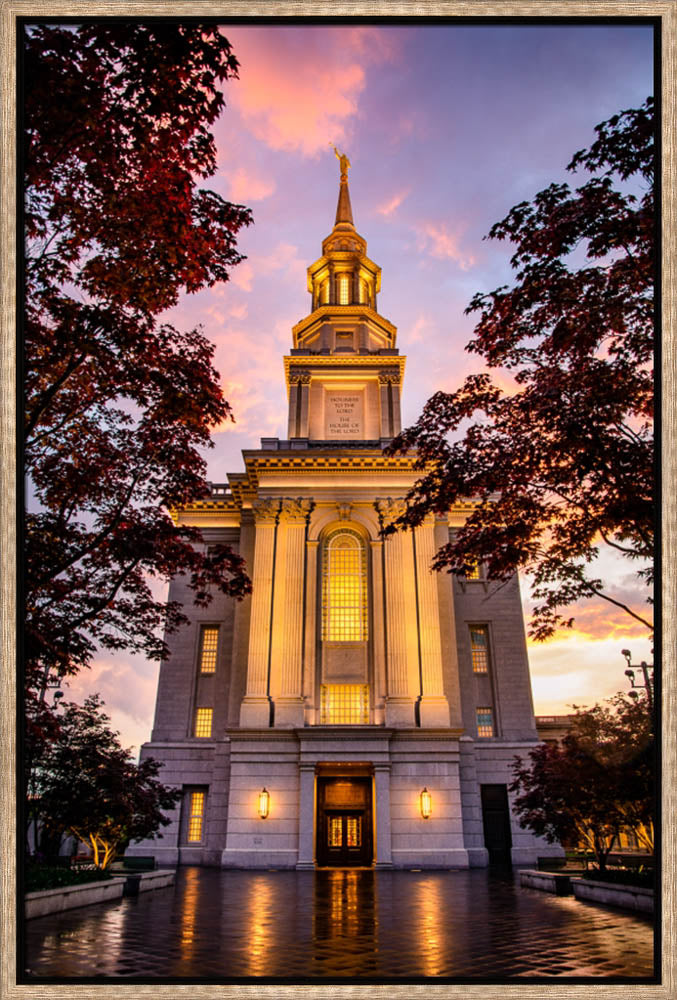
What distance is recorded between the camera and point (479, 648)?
111 feet

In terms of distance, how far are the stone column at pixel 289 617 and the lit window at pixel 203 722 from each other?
228 inches

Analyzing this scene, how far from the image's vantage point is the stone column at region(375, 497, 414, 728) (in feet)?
90.3

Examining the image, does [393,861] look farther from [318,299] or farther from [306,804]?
[318,299]

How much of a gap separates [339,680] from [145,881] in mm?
13694

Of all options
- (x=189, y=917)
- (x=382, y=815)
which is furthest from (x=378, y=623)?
(x=189, y=917)

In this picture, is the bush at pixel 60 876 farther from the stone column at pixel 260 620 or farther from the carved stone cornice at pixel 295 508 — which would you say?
the carved stone cornice at pixel 295 508

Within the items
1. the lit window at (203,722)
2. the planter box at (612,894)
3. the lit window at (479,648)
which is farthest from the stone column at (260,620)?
the planter box at (612,894)

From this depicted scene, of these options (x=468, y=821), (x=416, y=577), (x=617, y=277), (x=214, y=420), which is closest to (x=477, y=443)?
(x=617, y=277)

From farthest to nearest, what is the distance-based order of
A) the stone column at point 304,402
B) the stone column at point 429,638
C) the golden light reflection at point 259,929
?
1. the stone column at point 304,402
2. the stone column at point 429,638
3. the golden light reflection at point 259,929

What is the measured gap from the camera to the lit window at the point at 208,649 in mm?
32656

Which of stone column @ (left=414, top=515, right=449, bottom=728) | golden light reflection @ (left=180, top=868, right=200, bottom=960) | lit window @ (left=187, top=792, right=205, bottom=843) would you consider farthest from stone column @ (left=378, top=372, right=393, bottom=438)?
golden light reflection @ (left=180, top=868, right=200, bottom=960)

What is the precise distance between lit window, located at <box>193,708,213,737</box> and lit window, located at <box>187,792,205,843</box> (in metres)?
2.72

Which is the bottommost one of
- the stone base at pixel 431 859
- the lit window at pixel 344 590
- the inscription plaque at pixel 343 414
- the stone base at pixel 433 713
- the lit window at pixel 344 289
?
the stone base at pixel 431 859

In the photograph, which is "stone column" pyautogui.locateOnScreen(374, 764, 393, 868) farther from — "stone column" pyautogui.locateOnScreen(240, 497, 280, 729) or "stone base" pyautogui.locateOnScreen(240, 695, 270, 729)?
"stone column" pyautogui.locateOnScreen(240, 497, 280, 729)
